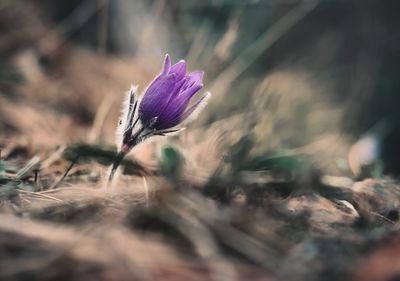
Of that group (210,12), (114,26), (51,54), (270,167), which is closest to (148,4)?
(114,26)

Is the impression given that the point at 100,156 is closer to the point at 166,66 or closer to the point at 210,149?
the point at 166,66

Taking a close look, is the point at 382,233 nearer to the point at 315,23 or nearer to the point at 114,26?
the point at 315,23

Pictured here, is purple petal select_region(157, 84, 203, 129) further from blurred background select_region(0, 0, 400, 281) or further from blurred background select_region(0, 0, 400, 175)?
blurred background select_region(0, 0, 400, 175)

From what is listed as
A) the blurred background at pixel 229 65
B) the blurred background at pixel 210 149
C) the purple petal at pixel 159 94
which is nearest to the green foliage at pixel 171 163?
the blurred background at pixel 210 149

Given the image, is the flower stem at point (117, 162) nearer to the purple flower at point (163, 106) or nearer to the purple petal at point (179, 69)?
the purple flower at point (163, 106)

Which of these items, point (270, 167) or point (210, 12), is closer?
point (270, 167)

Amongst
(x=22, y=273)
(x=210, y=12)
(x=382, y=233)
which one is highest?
(x=210, y=12)
